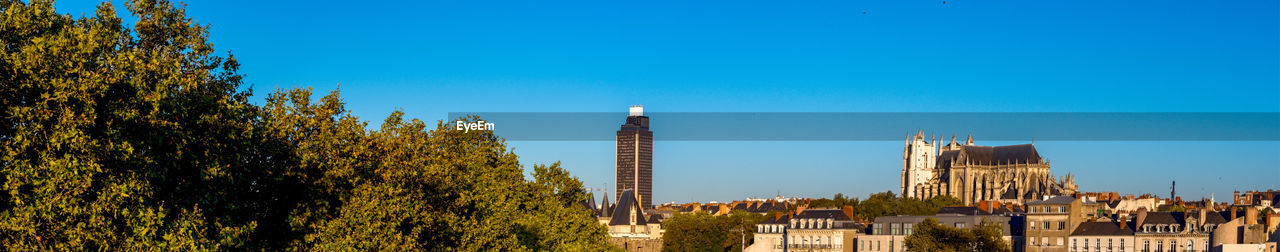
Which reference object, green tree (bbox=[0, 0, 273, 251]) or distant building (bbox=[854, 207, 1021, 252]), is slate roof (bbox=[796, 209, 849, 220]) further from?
green tree (bbox=[0, 0, 273, 251])


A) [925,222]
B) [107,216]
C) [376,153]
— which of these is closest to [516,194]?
[376,153]

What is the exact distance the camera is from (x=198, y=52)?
87.2 feet

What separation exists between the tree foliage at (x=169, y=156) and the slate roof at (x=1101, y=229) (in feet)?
255

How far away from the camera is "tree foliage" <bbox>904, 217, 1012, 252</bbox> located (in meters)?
99.9

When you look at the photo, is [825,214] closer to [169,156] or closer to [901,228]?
[901,228]

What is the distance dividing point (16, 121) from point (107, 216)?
7.48 ft

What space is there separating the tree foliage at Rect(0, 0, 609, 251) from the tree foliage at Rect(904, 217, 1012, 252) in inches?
2791

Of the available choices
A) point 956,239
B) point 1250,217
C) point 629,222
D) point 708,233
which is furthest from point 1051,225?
point 629,222

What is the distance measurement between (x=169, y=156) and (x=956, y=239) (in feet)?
279

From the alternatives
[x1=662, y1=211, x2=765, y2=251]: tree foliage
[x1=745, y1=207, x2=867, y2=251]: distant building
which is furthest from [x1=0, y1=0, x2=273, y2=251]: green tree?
[x1=662, y1=211, x2=765, y2=251]: tree foliage

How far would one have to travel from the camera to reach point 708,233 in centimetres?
13962

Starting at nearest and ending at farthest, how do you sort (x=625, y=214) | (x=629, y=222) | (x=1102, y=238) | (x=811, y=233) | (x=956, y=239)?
(x=956, y=239)
(x=1102, y=238)
(x=811, y=233)
(x=625, y=214)
(x=629, y=222)

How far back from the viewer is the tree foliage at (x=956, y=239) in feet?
328

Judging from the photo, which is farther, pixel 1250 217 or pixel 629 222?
pixel 629 222
